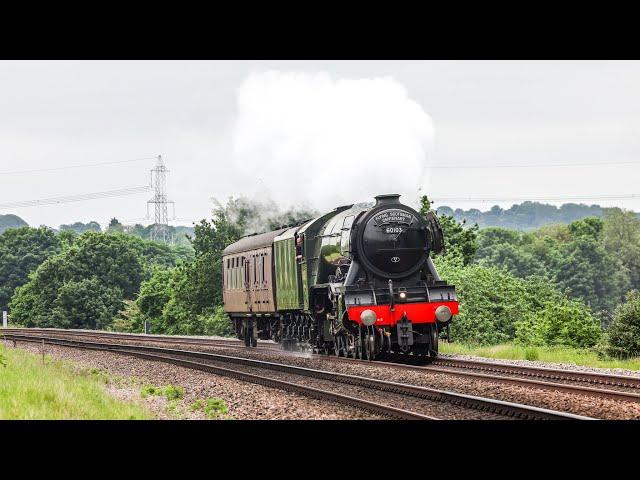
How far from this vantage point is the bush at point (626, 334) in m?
20.1

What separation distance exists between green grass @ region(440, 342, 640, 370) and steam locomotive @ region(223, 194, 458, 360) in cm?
183

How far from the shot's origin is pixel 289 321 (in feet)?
83.0

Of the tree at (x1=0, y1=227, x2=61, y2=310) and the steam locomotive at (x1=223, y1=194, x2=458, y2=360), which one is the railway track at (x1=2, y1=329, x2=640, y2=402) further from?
the tree at (x1=0, y1=227, x2=61, y2=310)

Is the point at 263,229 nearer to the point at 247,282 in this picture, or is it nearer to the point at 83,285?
the point at 247,282

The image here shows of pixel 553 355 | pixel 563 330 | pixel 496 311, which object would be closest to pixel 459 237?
pixel 496 311

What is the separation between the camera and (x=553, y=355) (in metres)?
21.2

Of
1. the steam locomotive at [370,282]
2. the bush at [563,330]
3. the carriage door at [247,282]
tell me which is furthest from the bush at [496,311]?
the carriage door at [247,282]

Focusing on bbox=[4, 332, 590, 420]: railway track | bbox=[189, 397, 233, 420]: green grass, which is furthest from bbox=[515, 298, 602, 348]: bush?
bbox=[189, 397, 233, 420]: green grass

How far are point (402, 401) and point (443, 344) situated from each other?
12949 millimetres

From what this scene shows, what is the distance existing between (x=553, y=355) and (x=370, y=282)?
4816 millimetres
